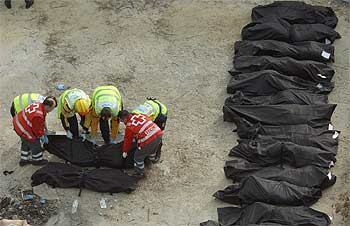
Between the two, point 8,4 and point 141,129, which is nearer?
point 141,129

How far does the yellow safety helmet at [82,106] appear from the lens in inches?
400

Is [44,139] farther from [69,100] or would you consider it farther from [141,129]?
[141,129]

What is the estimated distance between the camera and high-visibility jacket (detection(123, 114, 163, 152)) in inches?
386

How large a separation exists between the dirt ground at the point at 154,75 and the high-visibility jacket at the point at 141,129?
703 mm

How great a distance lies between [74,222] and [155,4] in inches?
246

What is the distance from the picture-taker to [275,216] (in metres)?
9.01

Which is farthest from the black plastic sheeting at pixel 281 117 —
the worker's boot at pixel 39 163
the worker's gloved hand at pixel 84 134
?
the worker's boot at pixel 39 163

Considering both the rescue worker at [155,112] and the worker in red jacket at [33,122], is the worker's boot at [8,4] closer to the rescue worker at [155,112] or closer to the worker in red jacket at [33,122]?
the worker in red jacket at [33,122]

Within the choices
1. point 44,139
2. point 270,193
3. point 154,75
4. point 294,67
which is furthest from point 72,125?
point 294,67

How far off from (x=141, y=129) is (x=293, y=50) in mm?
3779

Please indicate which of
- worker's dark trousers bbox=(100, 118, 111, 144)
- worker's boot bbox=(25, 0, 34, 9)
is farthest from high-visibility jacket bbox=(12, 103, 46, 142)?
worker's boot bbox=(25, 0, 34, 9)

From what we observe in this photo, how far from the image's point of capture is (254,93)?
11.5 meters

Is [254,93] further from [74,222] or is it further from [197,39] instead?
[74,222]

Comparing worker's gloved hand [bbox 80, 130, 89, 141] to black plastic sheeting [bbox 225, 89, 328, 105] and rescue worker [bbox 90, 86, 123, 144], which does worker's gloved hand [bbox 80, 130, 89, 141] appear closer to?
rescue worker [bbox 90, 86, 123, 144]
